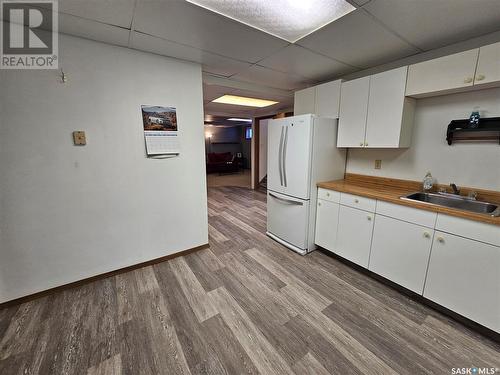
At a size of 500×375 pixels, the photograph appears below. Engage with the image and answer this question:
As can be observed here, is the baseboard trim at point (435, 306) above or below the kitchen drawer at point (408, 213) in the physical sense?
below

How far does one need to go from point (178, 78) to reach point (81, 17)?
34.8 inches

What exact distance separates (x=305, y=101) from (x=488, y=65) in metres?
1.75

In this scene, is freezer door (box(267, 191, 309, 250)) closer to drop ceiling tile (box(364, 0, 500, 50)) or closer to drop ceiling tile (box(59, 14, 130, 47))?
drop ceiling tile (box(364, 0, 500, 50))

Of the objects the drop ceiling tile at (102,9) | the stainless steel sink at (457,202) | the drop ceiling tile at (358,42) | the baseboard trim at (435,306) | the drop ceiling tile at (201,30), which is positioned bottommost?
the baseboard trim at (435,306)

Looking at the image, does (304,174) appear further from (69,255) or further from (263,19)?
(69,255)

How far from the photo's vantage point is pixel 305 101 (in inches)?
115

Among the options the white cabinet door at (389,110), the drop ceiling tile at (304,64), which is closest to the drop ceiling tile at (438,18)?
the white cabinet door at (389,110)

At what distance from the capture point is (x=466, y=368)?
1.28 metres

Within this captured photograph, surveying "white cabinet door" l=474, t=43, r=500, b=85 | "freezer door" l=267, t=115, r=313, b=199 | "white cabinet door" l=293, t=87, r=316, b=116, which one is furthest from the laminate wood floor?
"white cabinet door" l=293, t=87, r=316, b=116

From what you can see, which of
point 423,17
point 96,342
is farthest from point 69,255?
point 423,17

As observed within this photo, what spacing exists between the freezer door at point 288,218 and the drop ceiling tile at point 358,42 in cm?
163

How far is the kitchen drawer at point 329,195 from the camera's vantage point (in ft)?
7.73

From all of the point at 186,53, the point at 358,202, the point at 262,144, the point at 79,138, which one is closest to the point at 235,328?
the point at 358,202

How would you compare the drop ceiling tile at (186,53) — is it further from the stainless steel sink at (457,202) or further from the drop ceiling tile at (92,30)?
the stainless steel sink at (457,202)
